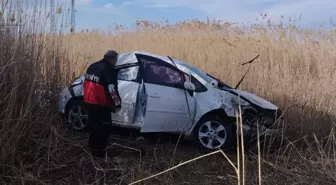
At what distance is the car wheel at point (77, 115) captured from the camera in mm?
7832

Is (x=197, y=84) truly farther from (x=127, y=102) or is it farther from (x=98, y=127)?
(x=98, y=127)

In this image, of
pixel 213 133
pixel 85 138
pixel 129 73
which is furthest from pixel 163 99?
pixel 85 138

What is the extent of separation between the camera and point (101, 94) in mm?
5949

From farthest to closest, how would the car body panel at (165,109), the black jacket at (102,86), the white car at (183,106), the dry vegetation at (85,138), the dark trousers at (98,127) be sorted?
the white car at (183,106), the car body panel at (165,109), the dark trousers at (98,127), the black jacket at (102,86), the dry vegetation at (85,138)

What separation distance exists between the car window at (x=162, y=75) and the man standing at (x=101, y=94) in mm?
1602

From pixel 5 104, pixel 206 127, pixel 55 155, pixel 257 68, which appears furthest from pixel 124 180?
pixel 257 68

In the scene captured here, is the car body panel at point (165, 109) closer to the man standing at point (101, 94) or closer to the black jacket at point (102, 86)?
the man standing at point (101, 94)

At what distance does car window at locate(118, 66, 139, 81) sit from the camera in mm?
7722

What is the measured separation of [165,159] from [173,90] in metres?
1.45

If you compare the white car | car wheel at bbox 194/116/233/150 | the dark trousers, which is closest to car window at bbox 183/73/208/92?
the white car

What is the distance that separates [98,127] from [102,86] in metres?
0.58

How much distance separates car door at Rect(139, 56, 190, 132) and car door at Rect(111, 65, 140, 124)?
6.9 inches

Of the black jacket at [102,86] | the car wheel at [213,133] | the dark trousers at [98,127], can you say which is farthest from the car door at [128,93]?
the black jacket at [102,86]

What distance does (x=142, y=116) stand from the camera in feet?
24.6
